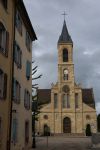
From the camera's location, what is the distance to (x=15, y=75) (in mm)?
24234

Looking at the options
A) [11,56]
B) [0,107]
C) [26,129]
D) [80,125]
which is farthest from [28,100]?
[80,125]

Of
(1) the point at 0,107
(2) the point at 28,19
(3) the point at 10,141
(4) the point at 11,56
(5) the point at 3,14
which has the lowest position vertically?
(3) the point at 10,141

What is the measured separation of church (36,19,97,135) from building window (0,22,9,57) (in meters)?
67.6

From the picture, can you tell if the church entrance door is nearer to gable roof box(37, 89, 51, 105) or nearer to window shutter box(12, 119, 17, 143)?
gable roof box(37, 89, 51, 105)

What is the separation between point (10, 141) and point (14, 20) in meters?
8.01

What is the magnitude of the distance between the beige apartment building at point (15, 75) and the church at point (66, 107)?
5941cm

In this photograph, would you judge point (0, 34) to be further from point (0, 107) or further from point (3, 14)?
point (0, 107)

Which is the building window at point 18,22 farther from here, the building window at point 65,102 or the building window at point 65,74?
the building window at point 65,74

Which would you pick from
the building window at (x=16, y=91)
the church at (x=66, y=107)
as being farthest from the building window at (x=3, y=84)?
the church at (x=66, y=107)

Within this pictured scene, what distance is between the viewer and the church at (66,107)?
296 feet

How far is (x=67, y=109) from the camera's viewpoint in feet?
302

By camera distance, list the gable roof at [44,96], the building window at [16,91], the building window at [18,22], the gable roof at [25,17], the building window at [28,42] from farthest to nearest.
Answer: the gable roof at [44,96]
the building window at [28,42]
the building window at [18,22]
the gable roof at [25,17]
the building window at [16,91]

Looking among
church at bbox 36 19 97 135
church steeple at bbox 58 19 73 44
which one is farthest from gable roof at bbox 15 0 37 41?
church steeple at bbox 58 19 73 44

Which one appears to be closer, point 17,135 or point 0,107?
point 0,107
